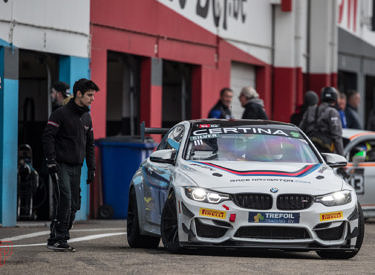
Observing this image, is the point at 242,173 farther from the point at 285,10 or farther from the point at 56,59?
the point at 285,10

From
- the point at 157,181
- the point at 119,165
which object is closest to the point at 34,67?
the point at 119,165

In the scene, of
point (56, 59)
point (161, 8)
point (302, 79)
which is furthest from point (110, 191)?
point (302, 79)

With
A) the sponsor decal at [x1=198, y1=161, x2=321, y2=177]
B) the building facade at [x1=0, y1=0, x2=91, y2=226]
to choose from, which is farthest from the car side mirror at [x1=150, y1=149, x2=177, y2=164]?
the building facade at [x1=0, y1=0, x2=91, y2=226]

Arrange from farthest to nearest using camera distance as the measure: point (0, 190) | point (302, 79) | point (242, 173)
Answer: point (302, 79) < point (0, 190) < point (242, 173)

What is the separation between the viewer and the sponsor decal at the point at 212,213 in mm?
10250

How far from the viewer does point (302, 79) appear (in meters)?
28.1

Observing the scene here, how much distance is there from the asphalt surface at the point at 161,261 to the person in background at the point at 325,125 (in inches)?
134

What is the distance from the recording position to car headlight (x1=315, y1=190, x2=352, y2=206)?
1046 cm

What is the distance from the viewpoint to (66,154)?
11.6 m

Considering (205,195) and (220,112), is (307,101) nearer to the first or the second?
(220,112)

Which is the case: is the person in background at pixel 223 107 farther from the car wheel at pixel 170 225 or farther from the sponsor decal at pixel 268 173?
the car wheel at pixel 170 225

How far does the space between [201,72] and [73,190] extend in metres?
11.2

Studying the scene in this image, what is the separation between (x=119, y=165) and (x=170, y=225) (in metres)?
8.02

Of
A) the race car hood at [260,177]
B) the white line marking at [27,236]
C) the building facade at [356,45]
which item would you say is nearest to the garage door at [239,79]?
the building facade at [356,45]
